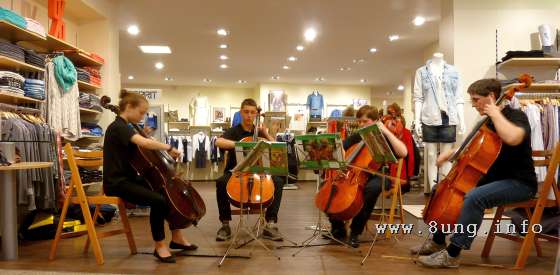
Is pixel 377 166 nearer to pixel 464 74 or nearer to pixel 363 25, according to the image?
pixel 464 74

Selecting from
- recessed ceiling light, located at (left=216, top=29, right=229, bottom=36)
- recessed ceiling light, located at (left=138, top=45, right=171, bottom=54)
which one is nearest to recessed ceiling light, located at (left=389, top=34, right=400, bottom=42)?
recessed ceiling light, located at (left=216, top=29, right=229, bottom=36)

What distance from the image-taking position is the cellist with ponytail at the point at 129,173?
2744mm

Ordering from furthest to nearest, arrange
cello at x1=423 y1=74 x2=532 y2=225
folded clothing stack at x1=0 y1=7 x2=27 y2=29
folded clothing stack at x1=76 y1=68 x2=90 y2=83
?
folded clothing stack at x1=76 y1=68 x2=90 y2=83, folded clothing stack at x1=0 y1=7 x2=27 y2=29, cello at x1=423 y1=74 x2=532 y2=225

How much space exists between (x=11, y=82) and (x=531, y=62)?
5.13 meters

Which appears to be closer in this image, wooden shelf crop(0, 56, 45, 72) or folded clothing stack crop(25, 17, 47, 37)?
wooden shelf crop(0, 56, 45, 72)

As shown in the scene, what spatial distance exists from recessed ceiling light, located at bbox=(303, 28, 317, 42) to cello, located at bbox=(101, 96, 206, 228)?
5155 mm

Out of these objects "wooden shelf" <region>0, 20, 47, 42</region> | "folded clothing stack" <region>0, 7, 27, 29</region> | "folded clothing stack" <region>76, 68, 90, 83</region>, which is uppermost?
"folded clothing stack" <region>0, 7, 27, 29</region>

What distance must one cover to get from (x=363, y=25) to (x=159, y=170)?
5.34 metres

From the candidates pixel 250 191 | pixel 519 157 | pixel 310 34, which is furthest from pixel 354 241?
pixel 310 34

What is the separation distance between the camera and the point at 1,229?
9.27ft

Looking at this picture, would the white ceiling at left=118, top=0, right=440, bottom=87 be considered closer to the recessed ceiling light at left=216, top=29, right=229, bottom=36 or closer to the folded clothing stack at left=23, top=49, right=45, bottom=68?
the recessed ceiling light at left=216, top=29, right=229, bottom=36

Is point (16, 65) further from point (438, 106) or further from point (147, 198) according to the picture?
point (438, 106)

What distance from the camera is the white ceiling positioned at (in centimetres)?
623

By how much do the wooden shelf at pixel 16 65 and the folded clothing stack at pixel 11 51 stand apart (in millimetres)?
46
